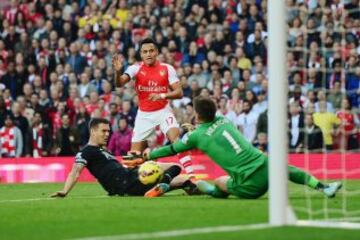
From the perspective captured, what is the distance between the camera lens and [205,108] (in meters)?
12.8

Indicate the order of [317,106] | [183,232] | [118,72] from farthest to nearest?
[317,106] < [118,72] < [183,232]

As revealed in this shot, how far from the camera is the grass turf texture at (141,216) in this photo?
9289 mm

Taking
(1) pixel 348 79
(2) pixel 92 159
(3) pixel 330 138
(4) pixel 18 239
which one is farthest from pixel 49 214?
(1) pixel 348 79

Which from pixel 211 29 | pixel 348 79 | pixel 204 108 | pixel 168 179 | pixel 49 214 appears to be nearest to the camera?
pixel 49 214

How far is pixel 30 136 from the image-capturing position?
24.3m

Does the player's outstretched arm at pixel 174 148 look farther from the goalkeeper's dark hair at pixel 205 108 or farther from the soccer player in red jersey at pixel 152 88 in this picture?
the soccer player in red jersey at pixel 152 88

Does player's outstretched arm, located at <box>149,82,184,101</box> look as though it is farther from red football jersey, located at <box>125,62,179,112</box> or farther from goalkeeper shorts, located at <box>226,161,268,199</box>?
goalkeeper shorts, located at <box>226,161,268,199</box>

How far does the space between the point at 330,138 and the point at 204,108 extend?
135 inches

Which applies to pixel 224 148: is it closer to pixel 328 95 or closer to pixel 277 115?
pixel 277 115

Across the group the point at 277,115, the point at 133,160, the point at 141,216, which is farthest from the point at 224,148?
the point at 277,115

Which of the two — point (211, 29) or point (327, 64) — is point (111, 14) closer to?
point (211, 29)

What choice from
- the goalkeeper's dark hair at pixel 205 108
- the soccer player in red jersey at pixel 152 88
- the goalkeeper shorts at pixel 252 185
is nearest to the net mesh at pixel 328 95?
the goalkeeper shorts at pixel 252 185

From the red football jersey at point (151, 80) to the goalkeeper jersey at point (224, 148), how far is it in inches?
149

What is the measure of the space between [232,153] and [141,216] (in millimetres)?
2148
